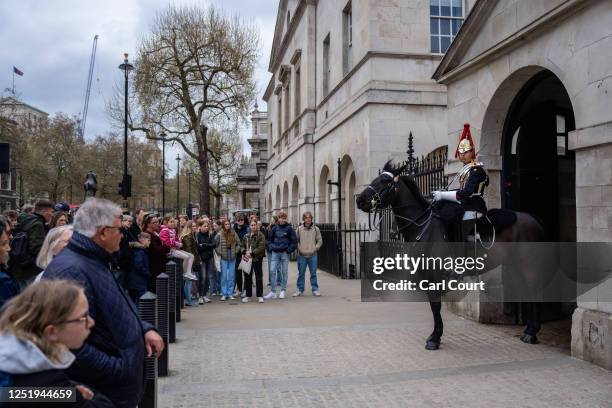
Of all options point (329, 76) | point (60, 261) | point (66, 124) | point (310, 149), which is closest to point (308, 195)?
point (310, 149)

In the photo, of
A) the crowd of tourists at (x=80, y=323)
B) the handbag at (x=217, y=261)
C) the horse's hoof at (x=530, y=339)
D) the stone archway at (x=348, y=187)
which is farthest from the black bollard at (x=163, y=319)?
the stone archway at (x=348, y=187)

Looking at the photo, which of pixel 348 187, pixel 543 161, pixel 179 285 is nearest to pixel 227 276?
pixel 179 285

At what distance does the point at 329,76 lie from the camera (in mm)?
22875

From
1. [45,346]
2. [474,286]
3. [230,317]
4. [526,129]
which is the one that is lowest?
[230,317]

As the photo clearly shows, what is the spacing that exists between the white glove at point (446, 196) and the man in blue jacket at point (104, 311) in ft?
17.4

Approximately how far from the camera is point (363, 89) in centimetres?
1717

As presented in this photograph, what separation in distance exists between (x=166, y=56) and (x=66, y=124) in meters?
17.2

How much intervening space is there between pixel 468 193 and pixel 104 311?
217 inches

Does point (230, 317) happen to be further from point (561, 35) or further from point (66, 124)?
point (66, 124)

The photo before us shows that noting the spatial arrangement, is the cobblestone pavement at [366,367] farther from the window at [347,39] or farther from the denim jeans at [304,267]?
the window at [347,39]

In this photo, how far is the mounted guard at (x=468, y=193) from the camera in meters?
7.39

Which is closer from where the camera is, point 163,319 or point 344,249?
point 163,319

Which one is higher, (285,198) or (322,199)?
(285,198)

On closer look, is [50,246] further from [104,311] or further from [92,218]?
[104,311]
